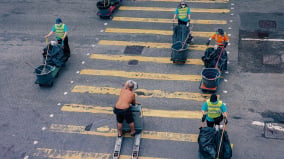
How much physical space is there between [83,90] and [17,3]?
9.61 m

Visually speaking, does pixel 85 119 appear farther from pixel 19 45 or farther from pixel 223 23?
pixel 223 23

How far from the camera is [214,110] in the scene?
9391 mm

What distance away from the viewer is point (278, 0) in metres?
17.4

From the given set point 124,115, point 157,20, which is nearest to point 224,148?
point 124,115

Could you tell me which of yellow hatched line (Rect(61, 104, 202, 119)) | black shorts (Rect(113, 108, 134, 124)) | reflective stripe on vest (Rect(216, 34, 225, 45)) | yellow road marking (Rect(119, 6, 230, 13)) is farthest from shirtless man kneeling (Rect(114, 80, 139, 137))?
yellow road marking (Rect(119, 6, 230, 13))

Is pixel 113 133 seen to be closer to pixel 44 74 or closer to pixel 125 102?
pixel 125 102

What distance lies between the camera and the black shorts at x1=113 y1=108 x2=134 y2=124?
9750mm

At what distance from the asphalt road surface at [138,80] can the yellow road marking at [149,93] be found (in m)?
0.04

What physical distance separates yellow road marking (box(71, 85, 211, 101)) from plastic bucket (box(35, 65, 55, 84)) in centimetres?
103

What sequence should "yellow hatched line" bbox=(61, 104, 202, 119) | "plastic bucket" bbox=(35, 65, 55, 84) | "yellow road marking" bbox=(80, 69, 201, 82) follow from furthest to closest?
"yellow road marking" bbox=(80, 69, 201, 82), "plastic bucket" bbox=(35, 65, 55, 84), "yellow hatched line" bbox=(61, 104, 202, 119)

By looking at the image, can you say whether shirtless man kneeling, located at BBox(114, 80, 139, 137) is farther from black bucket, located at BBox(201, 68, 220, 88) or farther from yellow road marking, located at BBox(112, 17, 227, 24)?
yellow road marking, located at BBox(112, 17, 227, 24)

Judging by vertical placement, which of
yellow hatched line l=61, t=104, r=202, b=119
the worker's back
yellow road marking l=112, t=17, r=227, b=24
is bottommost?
yellow hatched line l=61, t=104, r=202, b=119

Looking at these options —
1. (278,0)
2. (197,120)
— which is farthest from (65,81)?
(278,0)

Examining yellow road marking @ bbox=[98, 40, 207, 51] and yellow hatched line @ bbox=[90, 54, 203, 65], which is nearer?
yellow hatched line @ bbox=[90, 54, 203, 65]
